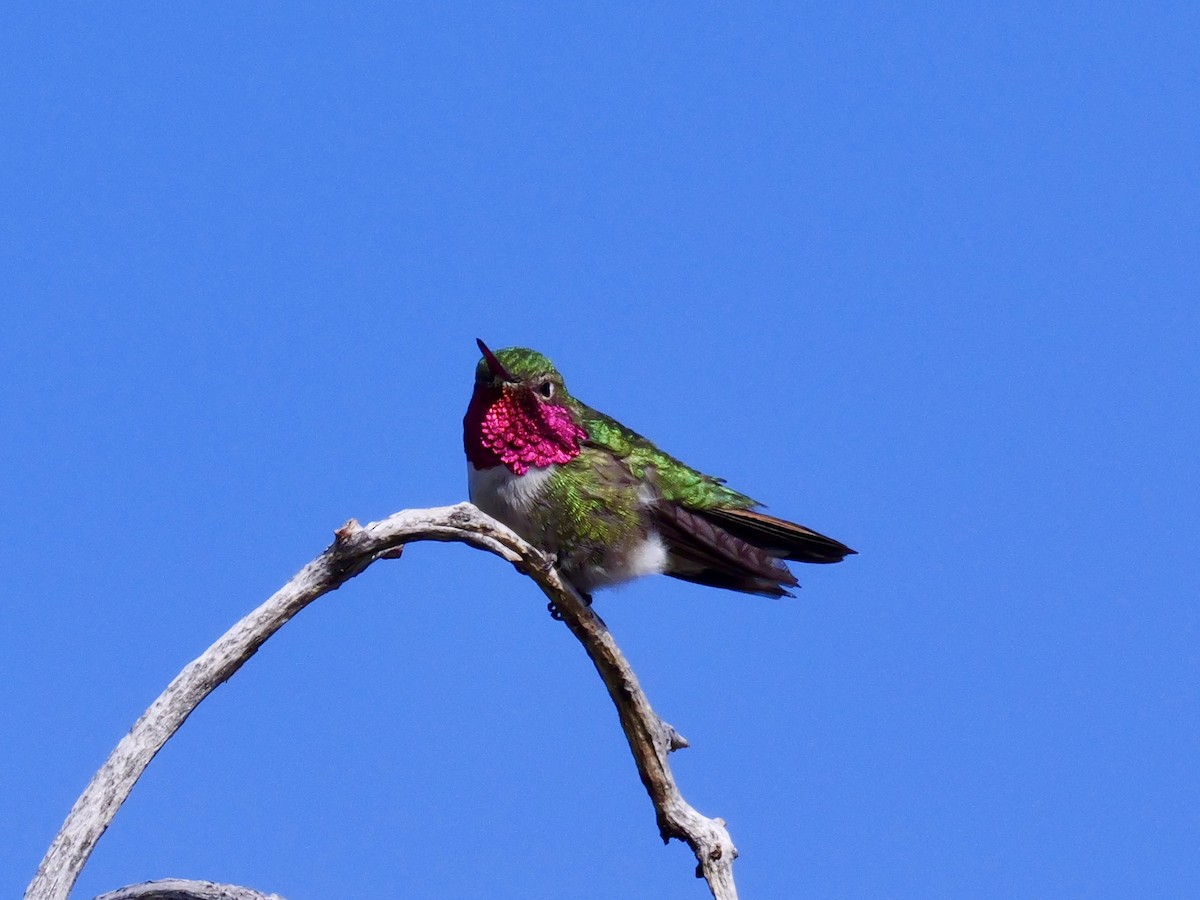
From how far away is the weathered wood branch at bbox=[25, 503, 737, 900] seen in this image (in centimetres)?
355

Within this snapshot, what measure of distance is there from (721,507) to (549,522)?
2.43ft

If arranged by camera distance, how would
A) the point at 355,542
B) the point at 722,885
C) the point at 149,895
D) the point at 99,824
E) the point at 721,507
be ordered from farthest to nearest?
1. the point at 721,507
2. the point at 722,885
3. the point at 149,895
4. the point at 355,542
5. the point at 99,824

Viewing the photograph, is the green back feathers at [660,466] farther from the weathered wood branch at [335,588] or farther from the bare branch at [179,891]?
the bare branch at [179,891]

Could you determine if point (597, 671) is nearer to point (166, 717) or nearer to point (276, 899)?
point (276, 899)

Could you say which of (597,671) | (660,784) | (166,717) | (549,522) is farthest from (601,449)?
(166,717)

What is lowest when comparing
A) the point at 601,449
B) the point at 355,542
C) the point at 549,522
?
the point at 355,542

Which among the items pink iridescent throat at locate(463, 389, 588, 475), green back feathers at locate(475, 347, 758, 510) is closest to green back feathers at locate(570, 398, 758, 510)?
green back feathers at locate(475, 347, 758, 510)

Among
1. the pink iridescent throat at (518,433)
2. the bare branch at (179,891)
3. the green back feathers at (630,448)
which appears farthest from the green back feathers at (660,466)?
the bare branch at (179,891)

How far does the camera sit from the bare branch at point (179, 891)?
4.10 metres

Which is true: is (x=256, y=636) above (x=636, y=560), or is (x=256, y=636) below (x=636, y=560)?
below

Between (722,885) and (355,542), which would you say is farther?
(722,885)

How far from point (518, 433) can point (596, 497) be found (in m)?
0.34

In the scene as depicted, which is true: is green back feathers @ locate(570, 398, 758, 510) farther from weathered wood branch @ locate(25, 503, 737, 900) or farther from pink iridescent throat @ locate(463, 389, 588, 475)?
weathered wood branch @ locate(25, 503, 737, 900)

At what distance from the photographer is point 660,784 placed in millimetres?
4848
